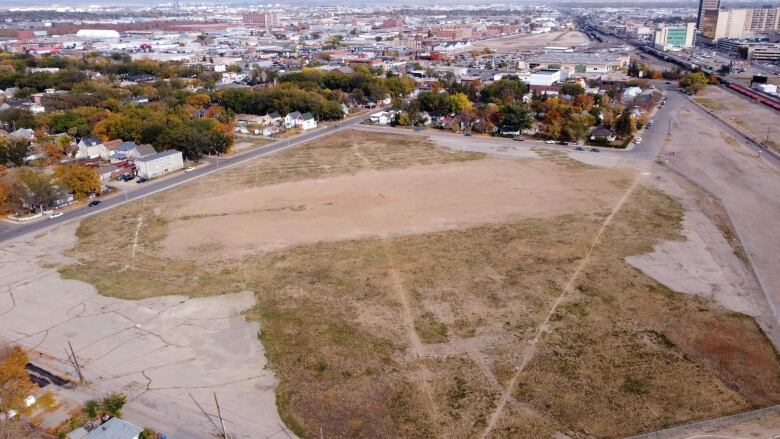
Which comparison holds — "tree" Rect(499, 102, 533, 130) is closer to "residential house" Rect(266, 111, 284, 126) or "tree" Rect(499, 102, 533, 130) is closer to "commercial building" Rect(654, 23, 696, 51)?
"residential house" Rect(266, 111, 284, 126)

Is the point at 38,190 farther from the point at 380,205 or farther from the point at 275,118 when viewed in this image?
the point at 275,118

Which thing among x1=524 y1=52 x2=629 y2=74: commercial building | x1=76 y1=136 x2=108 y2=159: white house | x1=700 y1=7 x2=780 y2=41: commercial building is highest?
x1=700 y1=7 x2=780 y2=41: commercial building

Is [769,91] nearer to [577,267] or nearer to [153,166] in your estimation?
[577,267]

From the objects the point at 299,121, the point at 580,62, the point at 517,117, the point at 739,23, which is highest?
the point at 739,23

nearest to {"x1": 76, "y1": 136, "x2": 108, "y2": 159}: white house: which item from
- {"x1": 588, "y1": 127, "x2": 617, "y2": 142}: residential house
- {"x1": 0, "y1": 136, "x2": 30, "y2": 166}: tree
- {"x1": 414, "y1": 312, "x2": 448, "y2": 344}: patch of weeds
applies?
{"x1": 0, "y1": 136, "x2": 30, "y2": 166}: tree

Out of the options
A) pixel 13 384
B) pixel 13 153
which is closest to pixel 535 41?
pixel 13 153

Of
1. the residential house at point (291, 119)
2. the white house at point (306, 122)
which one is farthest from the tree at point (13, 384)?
the residential house at point (291, 119)
